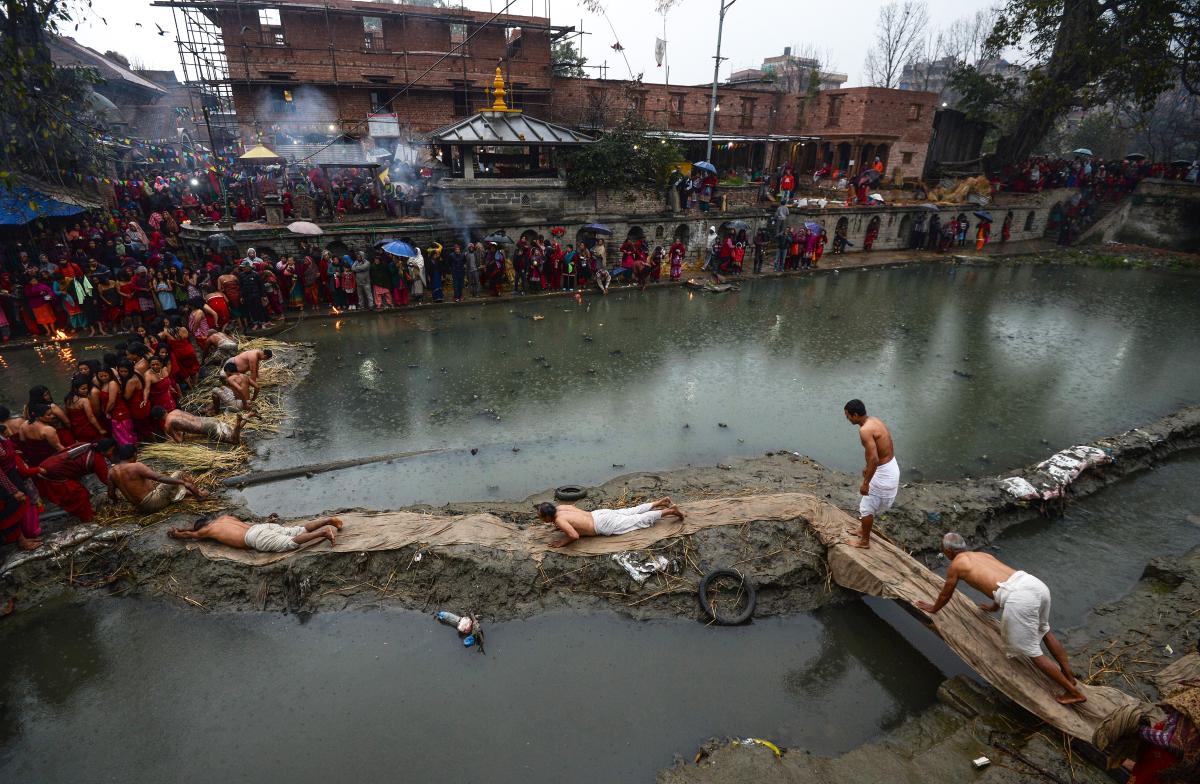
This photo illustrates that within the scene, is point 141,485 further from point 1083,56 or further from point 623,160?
point 1083,56

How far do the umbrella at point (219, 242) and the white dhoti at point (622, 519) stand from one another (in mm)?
13490

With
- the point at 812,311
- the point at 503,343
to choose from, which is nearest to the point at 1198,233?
the point at 812,311

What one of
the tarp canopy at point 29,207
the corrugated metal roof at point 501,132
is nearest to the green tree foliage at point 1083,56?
the corrugated metal roof at point 501,132

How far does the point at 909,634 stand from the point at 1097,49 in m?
30.1

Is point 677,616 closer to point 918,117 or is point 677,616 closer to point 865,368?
point 865,368

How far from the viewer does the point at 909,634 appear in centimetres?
582

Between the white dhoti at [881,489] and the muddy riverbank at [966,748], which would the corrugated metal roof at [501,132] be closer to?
the white dhoti at [881,489]

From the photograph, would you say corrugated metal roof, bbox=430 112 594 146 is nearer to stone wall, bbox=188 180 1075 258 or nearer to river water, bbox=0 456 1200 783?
stone wall, bbox=188 180 1075 258

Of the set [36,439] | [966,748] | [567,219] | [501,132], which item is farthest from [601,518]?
[501,132]

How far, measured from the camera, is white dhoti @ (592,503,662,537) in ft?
21.2

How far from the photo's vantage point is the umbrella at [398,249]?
14.9 m

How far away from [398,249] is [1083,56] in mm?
28988

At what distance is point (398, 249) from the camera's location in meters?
15.0

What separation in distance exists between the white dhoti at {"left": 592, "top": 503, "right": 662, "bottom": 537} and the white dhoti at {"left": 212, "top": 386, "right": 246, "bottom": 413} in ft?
22.0
